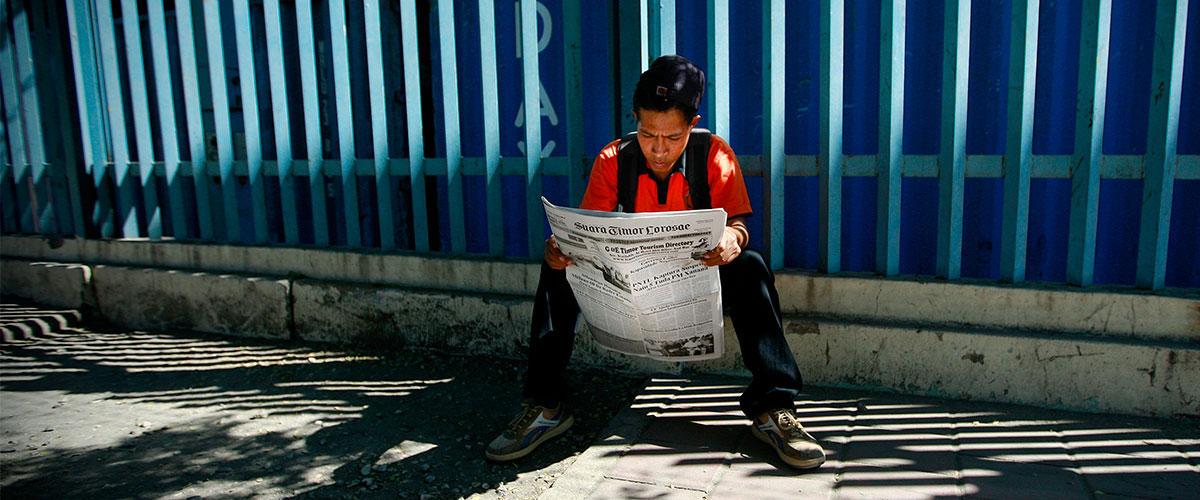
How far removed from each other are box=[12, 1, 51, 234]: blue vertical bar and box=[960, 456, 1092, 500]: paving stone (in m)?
5.79

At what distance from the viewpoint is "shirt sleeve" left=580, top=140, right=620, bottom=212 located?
8.95ft

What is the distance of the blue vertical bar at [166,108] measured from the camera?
4508 mm

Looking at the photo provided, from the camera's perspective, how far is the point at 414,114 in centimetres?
381

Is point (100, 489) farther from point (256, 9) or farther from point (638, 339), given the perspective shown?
point (256, 9)

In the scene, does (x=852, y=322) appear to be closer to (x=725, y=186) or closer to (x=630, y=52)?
(x=725, y=186)

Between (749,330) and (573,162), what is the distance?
131 centimetres

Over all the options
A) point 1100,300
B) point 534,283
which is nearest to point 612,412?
point 534,283

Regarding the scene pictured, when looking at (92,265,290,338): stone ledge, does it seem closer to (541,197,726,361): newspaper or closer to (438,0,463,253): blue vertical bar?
(438,0,463,253): blue vertical bar

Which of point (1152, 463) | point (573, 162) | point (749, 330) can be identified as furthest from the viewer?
point (573, 162)

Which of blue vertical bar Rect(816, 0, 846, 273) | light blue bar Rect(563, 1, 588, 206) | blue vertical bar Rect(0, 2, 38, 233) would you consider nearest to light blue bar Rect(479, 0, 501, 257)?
light blue bar Rect(563, 1, 588, 206)

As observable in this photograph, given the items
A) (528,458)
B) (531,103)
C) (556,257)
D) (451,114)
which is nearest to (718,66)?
(531,103)

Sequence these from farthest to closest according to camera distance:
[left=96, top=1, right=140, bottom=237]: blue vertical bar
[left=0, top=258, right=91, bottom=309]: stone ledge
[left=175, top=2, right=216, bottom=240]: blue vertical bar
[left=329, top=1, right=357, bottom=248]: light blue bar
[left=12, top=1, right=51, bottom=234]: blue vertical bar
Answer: [left=12, top=1, right=51, bottom=234]: blue vertical bar → [left=0, top=258, right=91, bottom=309]: stone ledge → [left=96, top=1, right=140, bottom=237]: blue vertical bar → [left=175, top=2, right=216, bottom=240]: blue vertical bar → [left=329, top=1, right=357, bottom=248]: light blue bar

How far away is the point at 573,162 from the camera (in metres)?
3.48

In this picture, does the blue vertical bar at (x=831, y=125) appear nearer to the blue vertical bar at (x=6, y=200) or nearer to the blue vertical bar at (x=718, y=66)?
the blue vertical bar at (x=718, y=66)
